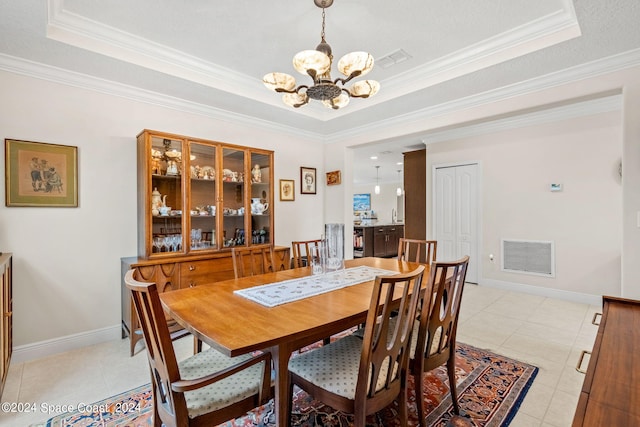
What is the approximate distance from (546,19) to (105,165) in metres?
3.84

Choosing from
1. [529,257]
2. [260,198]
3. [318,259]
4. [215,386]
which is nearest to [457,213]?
[529,257]

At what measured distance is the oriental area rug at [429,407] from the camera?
1712 mm

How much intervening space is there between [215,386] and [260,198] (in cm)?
253

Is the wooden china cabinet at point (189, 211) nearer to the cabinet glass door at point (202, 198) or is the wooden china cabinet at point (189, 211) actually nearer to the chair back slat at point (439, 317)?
the cabinet glass door at point (202, 198)

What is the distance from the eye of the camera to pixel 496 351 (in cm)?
256

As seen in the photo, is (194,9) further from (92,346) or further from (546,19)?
(92,346)

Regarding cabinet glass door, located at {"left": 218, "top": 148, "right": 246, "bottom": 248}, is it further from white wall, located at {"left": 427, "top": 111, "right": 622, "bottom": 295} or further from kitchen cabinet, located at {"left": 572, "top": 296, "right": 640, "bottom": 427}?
white wall, located at {"left": 427, "top": 111, "right": 622, "bottom": 295}

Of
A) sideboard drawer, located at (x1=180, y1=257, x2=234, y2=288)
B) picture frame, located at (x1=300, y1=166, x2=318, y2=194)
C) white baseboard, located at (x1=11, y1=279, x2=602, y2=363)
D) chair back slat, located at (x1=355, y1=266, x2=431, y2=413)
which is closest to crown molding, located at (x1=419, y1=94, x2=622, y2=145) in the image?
picture frame, located at (x1=300, y1=166, x2=318, y2=194)

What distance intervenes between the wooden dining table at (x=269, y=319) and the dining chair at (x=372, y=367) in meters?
0.16

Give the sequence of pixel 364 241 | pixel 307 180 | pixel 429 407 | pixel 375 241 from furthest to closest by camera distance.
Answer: pixel 375 241 < pixel 364 241 < pixel 307 180 < pixel 429 407

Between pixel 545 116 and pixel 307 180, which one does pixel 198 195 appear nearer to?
pixel 307 180

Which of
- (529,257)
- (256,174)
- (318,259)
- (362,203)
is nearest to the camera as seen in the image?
(318,259)

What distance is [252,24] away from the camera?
2.27m

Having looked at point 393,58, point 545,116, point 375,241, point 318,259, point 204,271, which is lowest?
point 375,241
